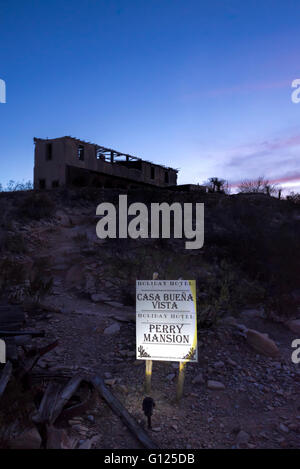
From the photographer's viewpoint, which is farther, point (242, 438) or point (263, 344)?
point (263, 344)

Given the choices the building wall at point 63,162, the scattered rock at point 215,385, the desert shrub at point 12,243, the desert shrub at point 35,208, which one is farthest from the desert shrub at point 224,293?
the building wall at point 63,162

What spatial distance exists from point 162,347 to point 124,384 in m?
0.89

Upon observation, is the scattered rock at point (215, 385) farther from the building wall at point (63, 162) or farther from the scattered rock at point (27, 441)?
the building wall at point (63, 162)

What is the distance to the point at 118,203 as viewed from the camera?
16.3 metres

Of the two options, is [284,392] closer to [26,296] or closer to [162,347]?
[162,347]

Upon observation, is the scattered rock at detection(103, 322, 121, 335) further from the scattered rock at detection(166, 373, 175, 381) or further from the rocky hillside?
the scattered rock at detection(166, 373, 175, 381)

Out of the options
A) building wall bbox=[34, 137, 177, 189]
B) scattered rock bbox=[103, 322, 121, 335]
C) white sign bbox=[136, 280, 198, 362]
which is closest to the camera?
white sign bbox=[136, 280, 198, 362]

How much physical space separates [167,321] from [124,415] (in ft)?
3.77

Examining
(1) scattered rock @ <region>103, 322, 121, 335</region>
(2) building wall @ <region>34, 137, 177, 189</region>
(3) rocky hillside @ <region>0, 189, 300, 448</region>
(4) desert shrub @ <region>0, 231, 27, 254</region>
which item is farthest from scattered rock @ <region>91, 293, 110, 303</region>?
(2) building wall @ <region>34, 137, 177, 189</region>

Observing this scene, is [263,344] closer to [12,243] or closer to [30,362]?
[30,362]

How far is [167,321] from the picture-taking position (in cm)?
426
